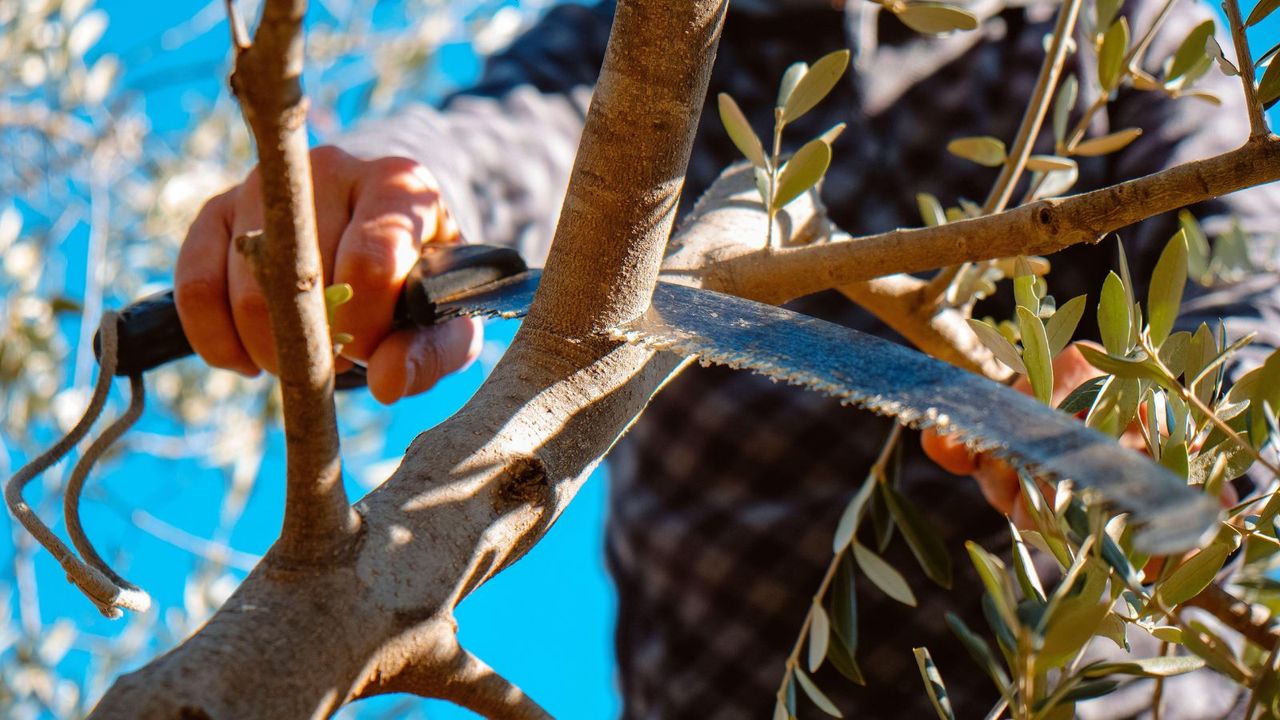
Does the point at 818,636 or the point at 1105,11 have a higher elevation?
the point at 1105,11


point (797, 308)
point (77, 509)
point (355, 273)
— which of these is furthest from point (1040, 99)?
point (797, 308)

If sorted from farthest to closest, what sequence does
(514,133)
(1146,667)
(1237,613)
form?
(514,133)
(1237,613)
(1146,667)

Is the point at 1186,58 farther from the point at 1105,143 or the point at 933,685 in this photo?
the point at 933,685

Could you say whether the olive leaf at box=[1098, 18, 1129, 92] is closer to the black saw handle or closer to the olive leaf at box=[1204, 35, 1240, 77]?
the olive leaf at box=[1204, 35, 1240, 77]

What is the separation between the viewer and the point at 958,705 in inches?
49.8

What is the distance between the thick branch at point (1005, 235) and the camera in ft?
1.39

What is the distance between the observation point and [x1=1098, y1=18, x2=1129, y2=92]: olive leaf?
25.3 inches

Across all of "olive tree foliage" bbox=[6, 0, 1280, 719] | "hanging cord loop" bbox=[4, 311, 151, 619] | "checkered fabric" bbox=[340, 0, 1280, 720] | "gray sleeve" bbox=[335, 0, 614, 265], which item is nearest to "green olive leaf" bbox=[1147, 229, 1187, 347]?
"olive tree foliage" bbox=[6, 0, 1280, 719]

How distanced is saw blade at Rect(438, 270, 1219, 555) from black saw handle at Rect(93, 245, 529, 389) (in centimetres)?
24

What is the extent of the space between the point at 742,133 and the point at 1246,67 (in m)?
0.26

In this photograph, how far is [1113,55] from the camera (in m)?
0.65

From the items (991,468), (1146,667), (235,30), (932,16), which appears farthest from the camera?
(991,468)

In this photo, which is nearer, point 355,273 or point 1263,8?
point 1263,8

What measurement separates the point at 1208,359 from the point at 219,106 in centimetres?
268
